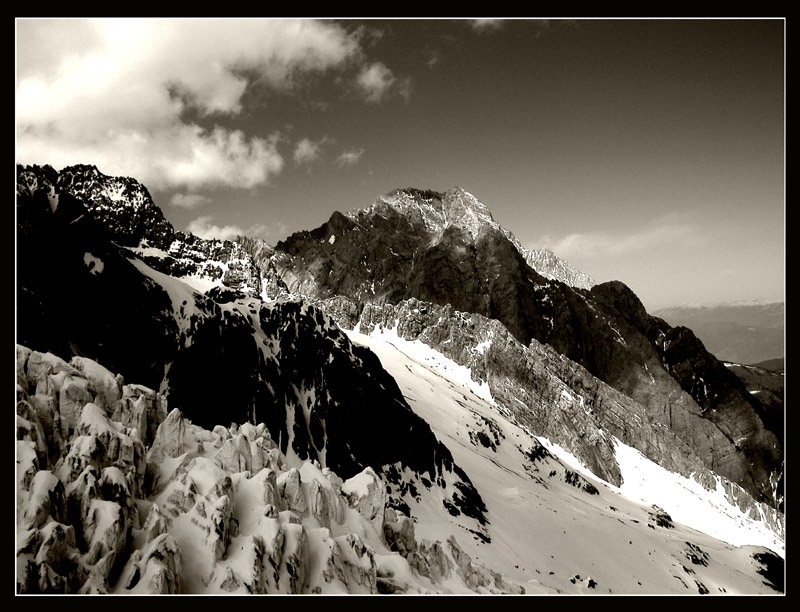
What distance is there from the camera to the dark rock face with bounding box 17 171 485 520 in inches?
2179

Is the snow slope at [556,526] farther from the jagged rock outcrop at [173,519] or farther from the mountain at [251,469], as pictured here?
the jagged rock outcrop at [173,519]

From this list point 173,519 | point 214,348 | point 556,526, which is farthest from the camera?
point 556,526

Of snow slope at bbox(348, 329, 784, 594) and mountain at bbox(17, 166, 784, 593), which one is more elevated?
mountain at bbox(17, 166, 784, 593)

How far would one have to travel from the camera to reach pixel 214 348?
6919cm

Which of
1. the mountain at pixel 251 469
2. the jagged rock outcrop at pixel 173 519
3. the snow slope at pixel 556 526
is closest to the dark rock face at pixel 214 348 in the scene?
the mountain at pixel 251 469

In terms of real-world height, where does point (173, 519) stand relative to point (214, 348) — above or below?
below

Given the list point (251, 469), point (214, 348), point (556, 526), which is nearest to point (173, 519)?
point (251, 469)

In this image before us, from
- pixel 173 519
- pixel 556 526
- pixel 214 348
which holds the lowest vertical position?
pixel 556 526

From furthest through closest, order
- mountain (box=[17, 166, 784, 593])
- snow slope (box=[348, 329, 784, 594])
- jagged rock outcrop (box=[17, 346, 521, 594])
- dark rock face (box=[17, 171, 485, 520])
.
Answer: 1. snow slope (box=[348, 329, 784, 594])
2. dark rock face (box=[17, 171, 485, 520])
3. mountain (box=[17, 166, 784, 593])
4. jagged rock outcrop (box=[17, 346, 521, 594])

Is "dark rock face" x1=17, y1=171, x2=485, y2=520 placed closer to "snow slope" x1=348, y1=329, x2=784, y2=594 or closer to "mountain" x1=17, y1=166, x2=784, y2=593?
"mountain" x1=17, y1=166, x2=784, y2=593

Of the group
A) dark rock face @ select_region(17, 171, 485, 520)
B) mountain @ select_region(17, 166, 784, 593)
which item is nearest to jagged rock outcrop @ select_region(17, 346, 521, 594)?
mountain @ select_region(17, 166, 784, 593)

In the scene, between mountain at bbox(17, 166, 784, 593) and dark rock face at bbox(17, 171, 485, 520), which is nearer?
mountain at bbox(17, 166, 784, 593)

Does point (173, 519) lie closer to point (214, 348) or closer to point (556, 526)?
point (214, 348)

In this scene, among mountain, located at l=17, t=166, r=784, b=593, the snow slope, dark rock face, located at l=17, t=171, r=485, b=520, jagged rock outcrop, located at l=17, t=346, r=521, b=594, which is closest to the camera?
jagged rock outcrop, located at l=17, t=346, r=521, b=594
